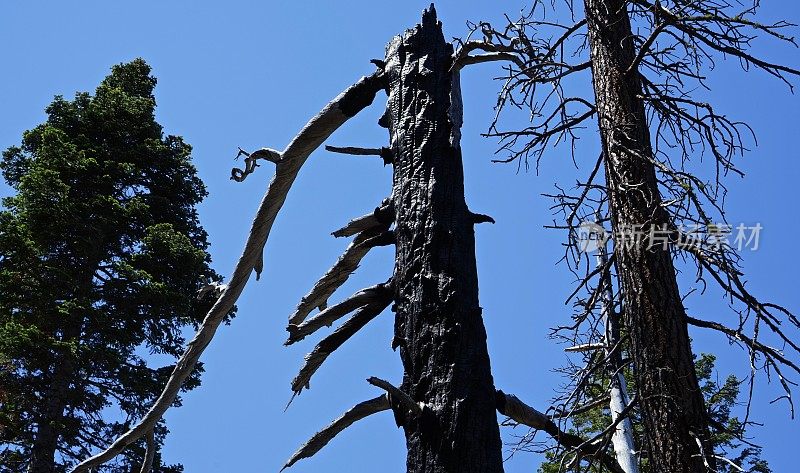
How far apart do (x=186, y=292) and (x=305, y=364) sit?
1386 centimetres

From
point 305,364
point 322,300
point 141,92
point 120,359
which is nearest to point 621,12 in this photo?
point 322,300

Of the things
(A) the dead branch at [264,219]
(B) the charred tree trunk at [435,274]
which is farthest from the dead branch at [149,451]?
(B) the charred tree trunk at [435,274]

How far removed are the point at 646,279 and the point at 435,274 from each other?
224 centimetres

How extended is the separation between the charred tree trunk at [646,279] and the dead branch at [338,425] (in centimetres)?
220

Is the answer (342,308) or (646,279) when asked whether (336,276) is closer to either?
(342,308)

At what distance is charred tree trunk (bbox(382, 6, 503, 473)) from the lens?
3283 mm

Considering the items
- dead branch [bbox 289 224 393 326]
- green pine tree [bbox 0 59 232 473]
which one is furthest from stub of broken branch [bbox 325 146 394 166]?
green pine tree [bbox 0 59 232 473]

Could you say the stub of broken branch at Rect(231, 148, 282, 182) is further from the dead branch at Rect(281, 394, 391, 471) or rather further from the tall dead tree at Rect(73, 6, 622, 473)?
the dead branch at Rect(281, 394, 391, 471)

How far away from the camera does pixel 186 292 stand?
17.2 metres

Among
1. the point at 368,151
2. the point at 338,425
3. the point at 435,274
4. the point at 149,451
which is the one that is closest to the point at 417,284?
the point at 435,274

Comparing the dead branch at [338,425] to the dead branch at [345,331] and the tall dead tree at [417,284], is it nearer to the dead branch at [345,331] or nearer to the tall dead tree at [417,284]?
the tall dead tree at [417,284]

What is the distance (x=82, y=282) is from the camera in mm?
16922

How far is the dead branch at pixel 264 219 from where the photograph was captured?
4.13m

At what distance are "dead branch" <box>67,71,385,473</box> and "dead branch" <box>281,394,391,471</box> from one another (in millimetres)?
818
